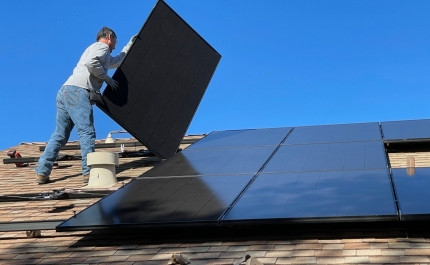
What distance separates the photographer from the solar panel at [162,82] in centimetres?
815

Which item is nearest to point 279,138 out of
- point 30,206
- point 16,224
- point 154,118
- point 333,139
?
point 333,139

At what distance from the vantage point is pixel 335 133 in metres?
8.55

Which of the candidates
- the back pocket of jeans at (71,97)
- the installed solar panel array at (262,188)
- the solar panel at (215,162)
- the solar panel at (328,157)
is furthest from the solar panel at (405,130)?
the back pocket of jeans at (71,97)

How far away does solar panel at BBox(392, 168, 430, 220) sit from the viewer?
447 cm

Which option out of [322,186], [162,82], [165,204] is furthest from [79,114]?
[322,186]

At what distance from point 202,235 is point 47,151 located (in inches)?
156

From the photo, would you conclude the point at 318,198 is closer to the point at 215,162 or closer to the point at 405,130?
the point at 215,162

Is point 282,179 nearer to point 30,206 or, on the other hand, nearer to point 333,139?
point 333,139

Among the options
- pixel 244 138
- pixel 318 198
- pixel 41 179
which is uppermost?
pixel 244 138

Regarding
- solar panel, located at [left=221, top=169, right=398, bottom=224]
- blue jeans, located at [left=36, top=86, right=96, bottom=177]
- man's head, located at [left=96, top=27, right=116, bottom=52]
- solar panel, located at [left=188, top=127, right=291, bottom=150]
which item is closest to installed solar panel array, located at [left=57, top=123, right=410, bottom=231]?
solar panel, located at [left=221, top=169, right=398, bottom=224]

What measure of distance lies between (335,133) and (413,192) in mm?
3551

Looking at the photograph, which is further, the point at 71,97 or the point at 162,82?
the point at 162,82

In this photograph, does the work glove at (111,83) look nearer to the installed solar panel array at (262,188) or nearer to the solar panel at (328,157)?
the installed solar panel array at (262,188)

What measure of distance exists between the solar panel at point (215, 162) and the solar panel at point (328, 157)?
0.19m
